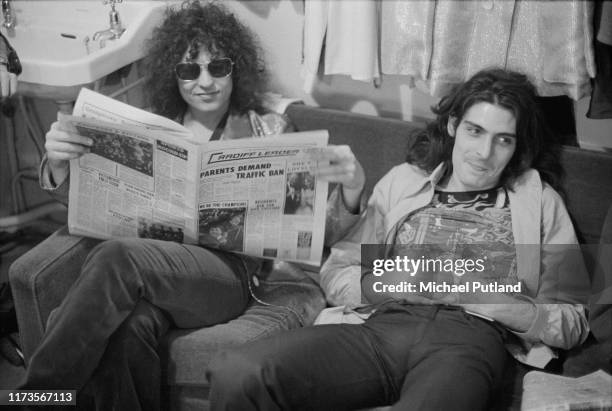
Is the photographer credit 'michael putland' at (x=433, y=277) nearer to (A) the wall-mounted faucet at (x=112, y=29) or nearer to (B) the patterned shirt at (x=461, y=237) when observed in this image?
(B) the patterned shirt at (x=461, y=237)

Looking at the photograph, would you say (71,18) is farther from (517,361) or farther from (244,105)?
(517,361)

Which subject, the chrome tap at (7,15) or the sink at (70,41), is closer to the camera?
the sink at (70,41)

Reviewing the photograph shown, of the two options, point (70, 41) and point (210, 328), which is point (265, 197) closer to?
point (210, 328)

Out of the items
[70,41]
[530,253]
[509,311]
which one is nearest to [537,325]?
[509,311]

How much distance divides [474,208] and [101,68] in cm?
104

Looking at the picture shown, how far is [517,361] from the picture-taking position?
140cm

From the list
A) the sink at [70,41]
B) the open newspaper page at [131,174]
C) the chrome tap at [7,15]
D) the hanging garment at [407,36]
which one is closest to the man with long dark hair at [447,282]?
the hanging garment at [407,36]

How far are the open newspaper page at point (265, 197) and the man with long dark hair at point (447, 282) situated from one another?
204mm

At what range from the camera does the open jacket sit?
136 centimetres

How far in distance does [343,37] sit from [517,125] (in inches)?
20.2

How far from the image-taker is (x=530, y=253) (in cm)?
143

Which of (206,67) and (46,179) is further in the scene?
(206,67)

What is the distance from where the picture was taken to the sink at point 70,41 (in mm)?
1705

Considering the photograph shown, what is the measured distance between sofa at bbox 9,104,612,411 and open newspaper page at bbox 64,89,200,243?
11 centimetres
